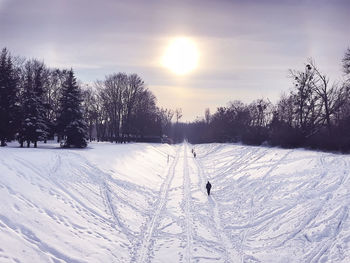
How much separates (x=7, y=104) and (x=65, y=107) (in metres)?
5.85

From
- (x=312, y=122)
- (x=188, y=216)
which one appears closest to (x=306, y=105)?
(x=312, y=122)

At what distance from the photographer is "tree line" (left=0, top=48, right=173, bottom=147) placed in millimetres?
28125

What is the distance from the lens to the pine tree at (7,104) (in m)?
26.7

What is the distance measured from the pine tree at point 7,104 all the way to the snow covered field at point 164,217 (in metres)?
14.9

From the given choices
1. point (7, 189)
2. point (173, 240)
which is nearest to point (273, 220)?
point (173, 240)

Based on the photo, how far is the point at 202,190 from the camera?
1848 cm

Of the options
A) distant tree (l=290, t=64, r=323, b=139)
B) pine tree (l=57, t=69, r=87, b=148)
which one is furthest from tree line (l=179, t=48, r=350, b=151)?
pine tree (l=57, t=69, r=87, b=148)

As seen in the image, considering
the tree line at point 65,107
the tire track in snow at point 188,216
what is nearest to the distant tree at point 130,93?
the tree line at point 65,107

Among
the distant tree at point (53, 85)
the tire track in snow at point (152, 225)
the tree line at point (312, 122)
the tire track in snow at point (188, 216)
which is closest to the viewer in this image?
the tire track in snow at point (152, 225)

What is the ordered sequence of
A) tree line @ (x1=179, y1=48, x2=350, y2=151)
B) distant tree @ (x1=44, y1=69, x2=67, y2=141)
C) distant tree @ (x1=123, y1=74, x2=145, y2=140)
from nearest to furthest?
tree line @ (x1=179, y1=48, x2=350, y2=151)
distant tree @ (x1=44, y1=69, x2=67, y2=141)
distant tree @ (x1=123, y1=74, x2=145, y2=140)

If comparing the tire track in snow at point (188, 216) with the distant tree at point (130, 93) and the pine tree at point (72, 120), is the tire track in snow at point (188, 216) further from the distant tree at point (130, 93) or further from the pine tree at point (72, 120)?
the distant tree at point (130, 93)

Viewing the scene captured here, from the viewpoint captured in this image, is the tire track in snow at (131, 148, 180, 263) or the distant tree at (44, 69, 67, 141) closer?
the tire track in snow at (131, 148, 180, 263)

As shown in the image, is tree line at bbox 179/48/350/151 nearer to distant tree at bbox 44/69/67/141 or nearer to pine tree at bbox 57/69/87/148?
pine tree at bbox 57/69/87/148

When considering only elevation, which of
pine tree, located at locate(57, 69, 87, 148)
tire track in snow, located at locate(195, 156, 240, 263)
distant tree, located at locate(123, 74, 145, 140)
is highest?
distant tree, located at locate(123, 74, 145, 140)
